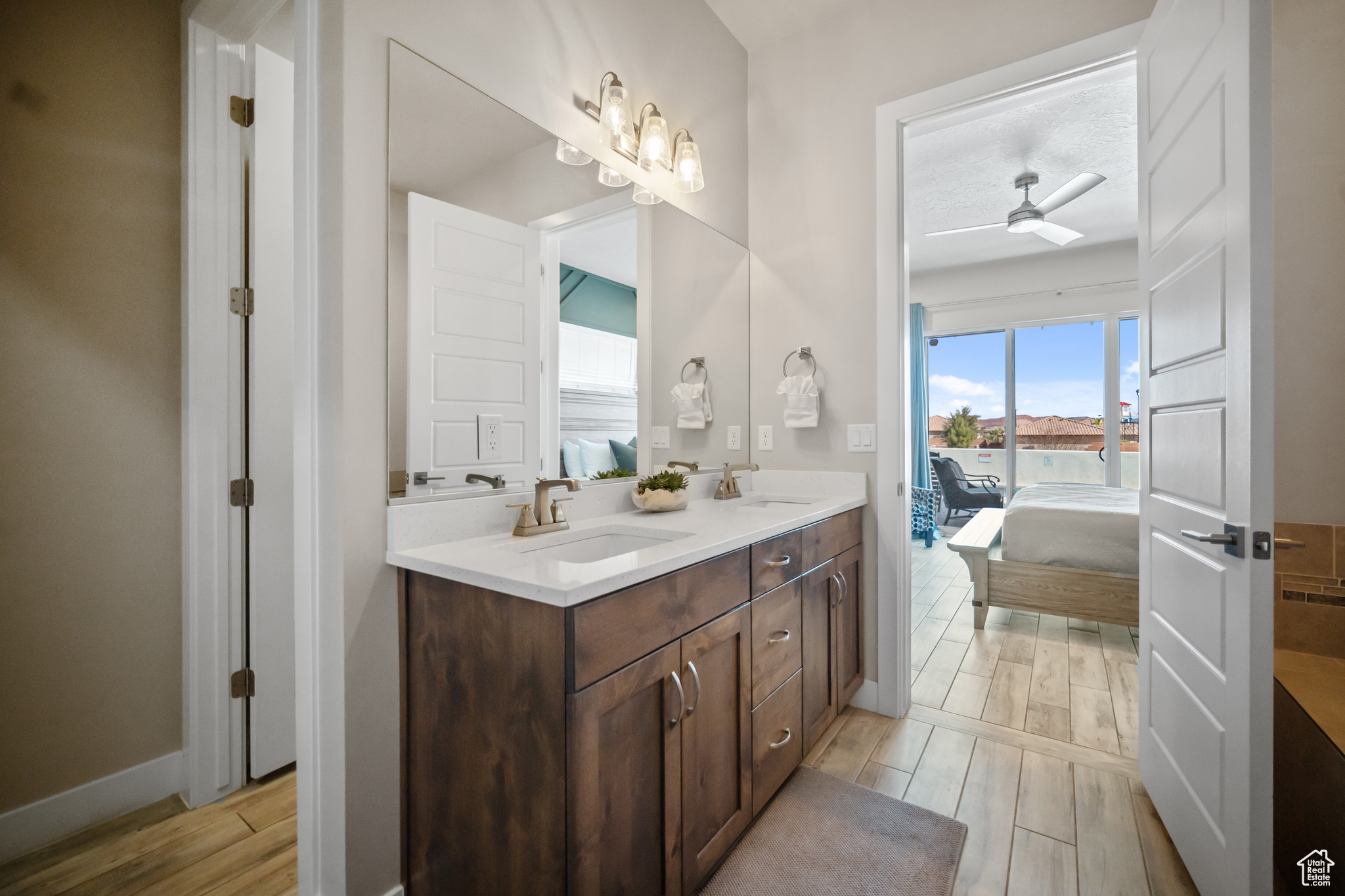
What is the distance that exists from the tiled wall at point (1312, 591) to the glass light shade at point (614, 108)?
7.30 ft

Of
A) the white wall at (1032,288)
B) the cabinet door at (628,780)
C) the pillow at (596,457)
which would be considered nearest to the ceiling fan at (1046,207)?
the white wall at (1032,288)

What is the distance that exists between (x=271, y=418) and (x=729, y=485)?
61.3 inches

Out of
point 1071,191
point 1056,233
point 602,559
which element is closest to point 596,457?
point 602,559

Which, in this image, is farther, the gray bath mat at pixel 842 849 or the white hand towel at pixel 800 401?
the white hand towel at pixel 800 401

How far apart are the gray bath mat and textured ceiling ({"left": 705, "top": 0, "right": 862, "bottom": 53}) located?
9.33 ft

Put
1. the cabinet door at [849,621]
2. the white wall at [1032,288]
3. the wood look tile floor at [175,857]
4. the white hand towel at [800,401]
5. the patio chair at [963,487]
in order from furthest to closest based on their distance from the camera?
1. the patio chair at [963,487]
2. the white wall at [1032,288]
3. the white hand towel at [800,401]
4. the cabinet door at [849,621]
5. the wood look tile floor at [175,857]

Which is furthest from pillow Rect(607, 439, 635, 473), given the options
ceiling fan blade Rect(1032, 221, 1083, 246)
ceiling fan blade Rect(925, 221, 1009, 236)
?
ceiling fan blade Rect(925, 221, 1009, 236)

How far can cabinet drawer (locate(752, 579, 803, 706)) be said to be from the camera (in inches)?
60.0

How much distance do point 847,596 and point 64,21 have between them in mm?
2879

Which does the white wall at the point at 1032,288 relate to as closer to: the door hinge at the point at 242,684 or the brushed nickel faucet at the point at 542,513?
the brushed nickel faucet at the point at 542,513

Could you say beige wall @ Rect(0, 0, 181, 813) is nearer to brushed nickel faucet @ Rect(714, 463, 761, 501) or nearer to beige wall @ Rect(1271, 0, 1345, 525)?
brushed nickel faucet @ Rect(714, 463, 761, 501)

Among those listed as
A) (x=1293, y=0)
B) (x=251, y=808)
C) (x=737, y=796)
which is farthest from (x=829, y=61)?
(x=251, y=808)

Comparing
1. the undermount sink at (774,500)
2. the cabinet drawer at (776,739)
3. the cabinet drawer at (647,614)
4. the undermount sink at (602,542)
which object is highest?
the undermount sink at (774,500)

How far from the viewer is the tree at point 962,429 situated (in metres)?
6.27
